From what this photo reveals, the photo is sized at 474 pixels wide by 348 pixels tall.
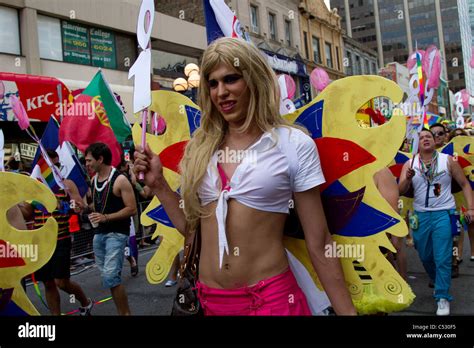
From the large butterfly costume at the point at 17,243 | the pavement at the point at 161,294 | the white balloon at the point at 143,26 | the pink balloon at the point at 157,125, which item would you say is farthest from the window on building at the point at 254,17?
the white balloon at the point at 143,26

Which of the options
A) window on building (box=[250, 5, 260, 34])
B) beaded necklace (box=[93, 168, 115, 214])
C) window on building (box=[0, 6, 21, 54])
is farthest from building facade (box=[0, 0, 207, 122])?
beaded necklace (box=[93, 168, 115, 214])

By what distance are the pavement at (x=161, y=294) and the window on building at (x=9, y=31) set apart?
611cm

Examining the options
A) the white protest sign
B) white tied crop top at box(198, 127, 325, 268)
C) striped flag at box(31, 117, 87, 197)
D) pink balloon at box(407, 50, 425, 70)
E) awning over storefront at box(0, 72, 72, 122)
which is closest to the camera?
white tied crop top at box(198, 127, 325, 268)

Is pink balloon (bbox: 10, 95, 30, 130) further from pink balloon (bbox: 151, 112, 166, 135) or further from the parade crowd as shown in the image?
the parade crowd

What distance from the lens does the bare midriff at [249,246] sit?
1.79 meters

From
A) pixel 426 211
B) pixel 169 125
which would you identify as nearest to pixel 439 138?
pixel 426 211

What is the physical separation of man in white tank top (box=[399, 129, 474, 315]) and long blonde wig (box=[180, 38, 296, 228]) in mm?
2669

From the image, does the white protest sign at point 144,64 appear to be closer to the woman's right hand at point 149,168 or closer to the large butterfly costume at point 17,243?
the woman's right hand at point 149,168

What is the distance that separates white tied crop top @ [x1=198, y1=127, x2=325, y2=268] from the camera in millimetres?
1734

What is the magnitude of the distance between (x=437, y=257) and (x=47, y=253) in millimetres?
3177

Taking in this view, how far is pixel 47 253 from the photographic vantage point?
246 centimetres

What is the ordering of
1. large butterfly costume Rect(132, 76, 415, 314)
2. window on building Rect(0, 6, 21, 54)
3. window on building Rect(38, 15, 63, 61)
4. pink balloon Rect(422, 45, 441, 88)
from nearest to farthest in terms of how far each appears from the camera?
large butterfly costume Rect(132, 76, 415, 314), pink balloon Rect(422, 45, 441, 88), window on building Rect(0, 6, 21, 54), window on building Rect(38, 15, 63, 61)

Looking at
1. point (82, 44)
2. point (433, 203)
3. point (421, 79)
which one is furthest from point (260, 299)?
point (82, 44)

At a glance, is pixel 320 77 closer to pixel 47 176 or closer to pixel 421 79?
pixel 421 79
